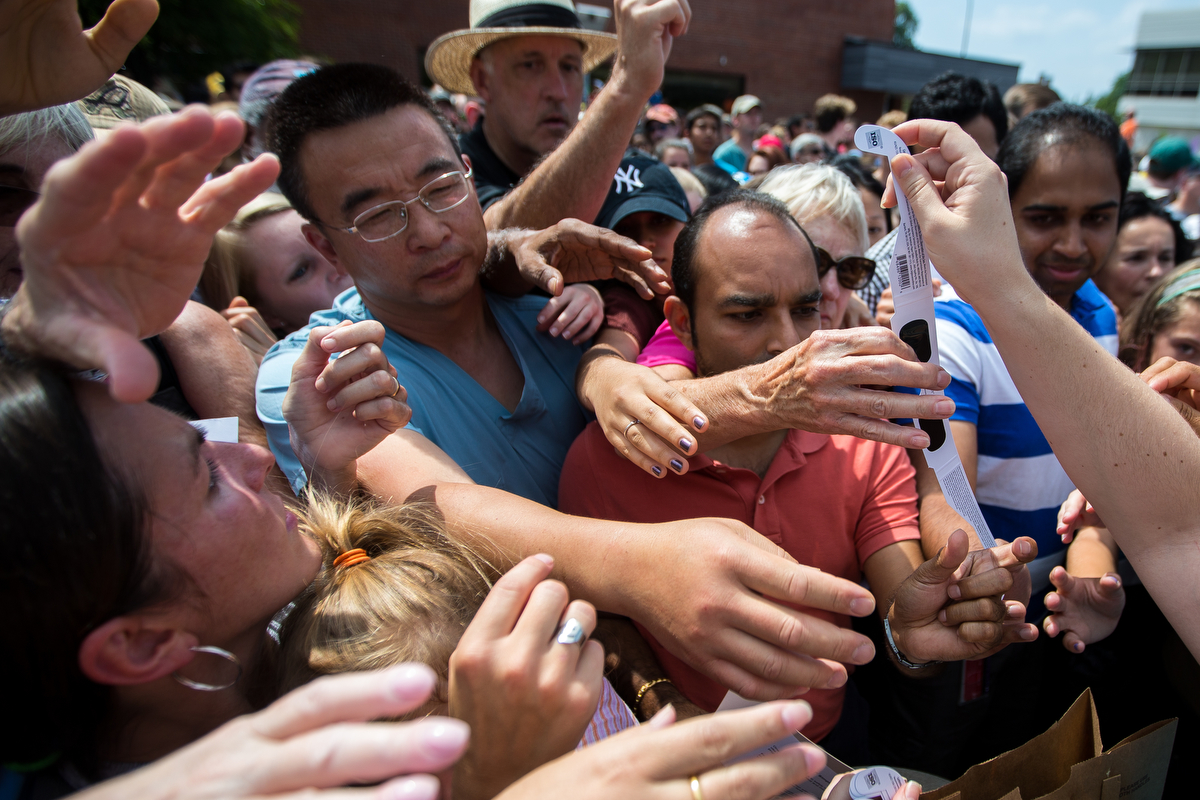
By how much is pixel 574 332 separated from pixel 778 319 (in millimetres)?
606

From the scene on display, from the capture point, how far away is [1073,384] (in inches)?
51.1

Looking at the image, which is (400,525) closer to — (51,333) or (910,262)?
(51,333)

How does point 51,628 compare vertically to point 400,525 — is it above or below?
above

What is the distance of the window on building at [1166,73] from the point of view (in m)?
33.8

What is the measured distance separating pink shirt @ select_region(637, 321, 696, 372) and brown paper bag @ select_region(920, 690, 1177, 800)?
4.06 ft

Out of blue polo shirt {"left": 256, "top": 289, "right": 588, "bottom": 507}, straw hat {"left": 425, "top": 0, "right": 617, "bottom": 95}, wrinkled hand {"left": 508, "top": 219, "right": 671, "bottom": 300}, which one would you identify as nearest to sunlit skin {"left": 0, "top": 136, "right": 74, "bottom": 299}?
blue polo shirt {"left": 256, "top": 289, "right": 588, "bottom": 507}

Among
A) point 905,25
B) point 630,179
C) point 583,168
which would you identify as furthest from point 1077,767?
point 905,25

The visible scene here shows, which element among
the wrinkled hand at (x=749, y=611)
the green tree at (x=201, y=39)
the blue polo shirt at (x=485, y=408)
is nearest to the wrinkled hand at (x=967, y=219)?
the wrinkled hand at (x=749, y=611)

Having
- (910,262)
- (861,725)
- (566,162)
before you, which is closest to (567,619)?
(910,262)

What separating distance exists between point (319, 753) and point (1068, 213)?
110 inches

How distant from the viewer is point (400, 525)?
4.85 ft

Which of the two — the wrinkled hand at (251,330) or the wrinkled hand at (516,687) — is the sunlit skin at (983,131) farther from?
the wrinkled hand at (516,687)

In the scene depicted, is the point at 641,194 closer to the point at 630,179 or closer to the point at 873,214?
the point at 630,179

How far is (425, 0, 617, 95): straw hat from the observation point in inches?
122
